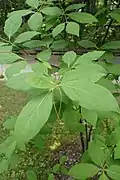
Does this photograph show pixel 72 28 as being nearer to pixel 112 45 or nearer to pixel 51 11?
pixel 51 11

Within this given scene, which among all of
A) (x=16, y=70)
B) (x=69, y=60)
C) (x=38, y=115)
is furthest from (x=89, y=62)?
(x=38, y=115)

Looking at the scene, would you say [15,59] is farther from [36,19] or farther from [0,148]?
[0,148]

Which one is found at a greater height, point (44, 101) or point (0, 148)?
point (44, 101)

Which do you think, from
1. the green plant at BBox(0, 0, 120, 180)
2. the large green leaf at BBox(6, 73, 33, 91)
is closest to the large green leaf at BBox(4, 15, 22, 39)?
the green plant at BBox(0, 0, 120, 180)

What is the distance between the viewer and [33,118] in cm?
60

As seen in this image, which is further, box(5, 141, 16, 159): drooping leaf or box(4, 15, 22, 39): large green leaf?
box(5, 141, 16, 159): drooping leaf

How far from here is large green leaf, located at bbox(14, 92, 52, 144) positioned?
59 cm

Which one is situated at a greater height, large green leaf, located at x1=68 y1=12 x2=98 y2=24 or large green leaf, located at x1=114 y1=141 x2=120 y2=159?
large green leaf, located at x1=68 y1=12 x2=98 y2=24

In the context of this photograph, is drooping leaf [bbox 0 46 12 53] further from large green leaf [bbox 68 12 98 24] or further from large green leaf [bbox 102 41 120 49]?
large green leaf [bbox 102 41 120 49]

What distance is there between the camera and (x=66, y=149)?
2834 millimetres

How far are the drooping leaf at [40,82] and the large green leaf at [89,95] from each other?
3 centimetres

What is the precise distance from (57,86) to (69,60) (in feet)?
0.87

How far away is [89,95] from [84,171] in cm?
43

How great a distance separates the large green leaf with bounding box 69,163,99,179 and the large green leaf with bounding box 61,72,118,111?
401mm
